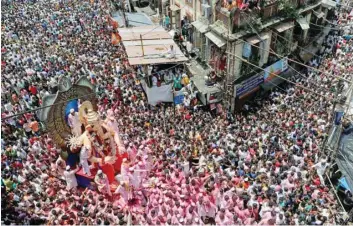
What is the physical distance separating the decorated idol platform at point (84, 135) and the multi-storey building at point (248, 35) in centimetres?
658

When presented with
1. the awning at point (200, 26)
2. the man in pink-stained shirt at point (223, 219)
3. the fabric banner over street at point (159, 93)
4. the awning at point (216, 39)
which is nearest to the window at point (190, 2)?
the awning at point (200, 26)

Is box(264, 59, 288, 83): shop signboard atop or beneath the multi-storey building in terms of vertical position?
beneath

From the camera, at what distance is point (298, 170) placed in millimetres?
12000

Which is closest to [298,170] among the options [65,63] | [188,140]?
[188,140]

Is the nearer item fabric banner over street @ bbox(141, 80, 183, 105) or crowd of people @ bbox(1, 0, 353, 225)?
crowd of people @ bbox(1, 0, 353, 225)

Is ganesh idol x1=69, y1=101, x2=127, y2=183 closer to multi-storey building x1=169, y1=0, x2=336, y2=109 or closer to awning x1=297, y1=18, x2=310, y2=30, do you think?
multi-storey building x1=169, y1=0, x2=336, y2=109

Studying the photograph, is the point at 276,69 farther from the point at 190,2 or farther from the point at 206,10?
the point at 190,2

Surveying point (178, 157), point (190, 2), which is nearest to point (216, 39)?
point (190, 2)

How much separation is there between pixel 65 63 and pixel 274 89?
12.1 m

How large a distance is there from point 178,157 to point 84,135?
371cm

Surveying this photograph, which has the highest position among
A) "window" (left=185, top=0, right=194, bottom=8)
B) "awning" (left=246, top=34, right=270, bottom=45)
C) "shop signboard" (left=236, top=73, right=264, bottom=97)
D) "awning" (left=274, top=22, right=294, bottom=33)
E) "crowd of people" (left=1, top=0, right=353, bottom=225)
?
"window" (left=185, top=0, right=194, bottom=8)

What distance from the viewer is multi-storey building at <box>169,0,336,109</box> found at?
645 inches

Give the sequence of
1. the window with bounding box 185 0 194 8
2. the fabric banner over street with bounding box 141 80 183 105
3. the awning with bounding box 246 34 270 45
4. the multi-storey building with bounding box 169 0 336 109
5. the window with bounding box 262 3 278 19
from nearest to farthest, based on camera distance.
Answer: the multi-storey building with bounding box 169 0 336 109
the awning with bounding box 246 34 270 45
the window with bounding box 262 3 278 19
the fabric banner over street with bounding box 141 80 183 105
the window with bounding box 185 0 194 8

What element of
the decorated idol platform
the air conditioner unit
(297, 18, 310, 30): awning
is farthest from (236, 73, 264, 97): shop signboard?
the decorated idol platform
